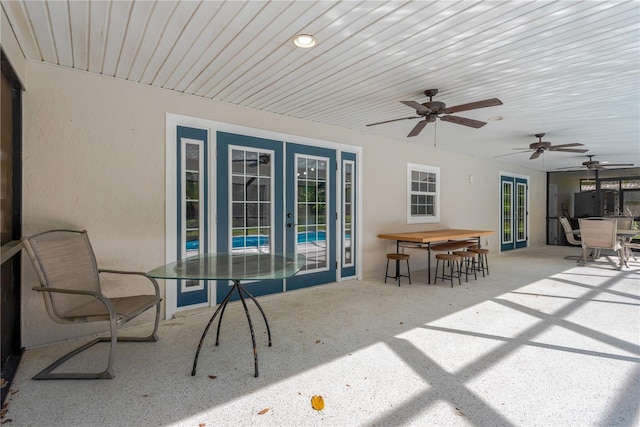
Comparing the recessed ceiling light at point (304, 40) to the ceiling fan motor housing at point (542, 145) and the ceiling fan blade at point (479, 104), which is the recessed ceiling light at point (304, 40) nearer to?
the ceiling fan blade at point (479, 104)

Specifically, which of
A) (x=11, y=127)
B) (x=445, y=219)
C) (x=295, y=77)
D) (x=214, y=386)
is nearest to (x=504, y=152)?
(x=445, y=219)

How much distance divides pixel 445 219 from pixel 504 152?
2.00 meters

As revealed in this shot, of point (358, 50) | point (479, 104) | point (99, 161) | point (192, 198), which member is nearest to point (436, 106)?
point (479, 104)

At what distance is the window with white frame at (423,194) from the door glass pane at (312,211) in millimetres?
1982

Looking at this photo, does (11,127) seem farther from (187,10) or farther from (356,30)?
(356,30)

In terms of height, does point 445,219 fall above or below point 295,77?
below

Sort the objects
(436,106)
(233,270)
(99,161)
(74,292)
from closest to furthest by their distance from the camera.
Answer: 1. (74,292)
2. (233,270)
3. (99,161)
4. (436,106)

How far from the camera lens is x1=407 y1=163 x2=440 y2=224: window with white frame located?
19.2 ft

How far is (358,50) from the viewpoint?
8.10ft

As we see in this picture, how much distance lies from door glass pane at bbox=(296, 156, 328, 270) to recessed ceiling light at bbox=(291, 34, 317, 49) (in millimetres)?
2059

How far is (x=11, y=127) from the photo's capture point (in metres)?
2.43

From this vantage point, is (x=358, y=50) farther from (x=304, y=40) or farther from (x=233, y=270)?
(x=233, y=270)

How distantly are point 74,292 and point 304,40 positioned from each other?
93.7 inches

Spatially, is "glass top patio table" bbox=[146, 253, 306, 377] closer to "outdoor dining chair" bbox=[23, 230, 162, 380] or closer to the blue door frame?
"outdoor dining chair" bbox=[23, 230, 162, 380]
